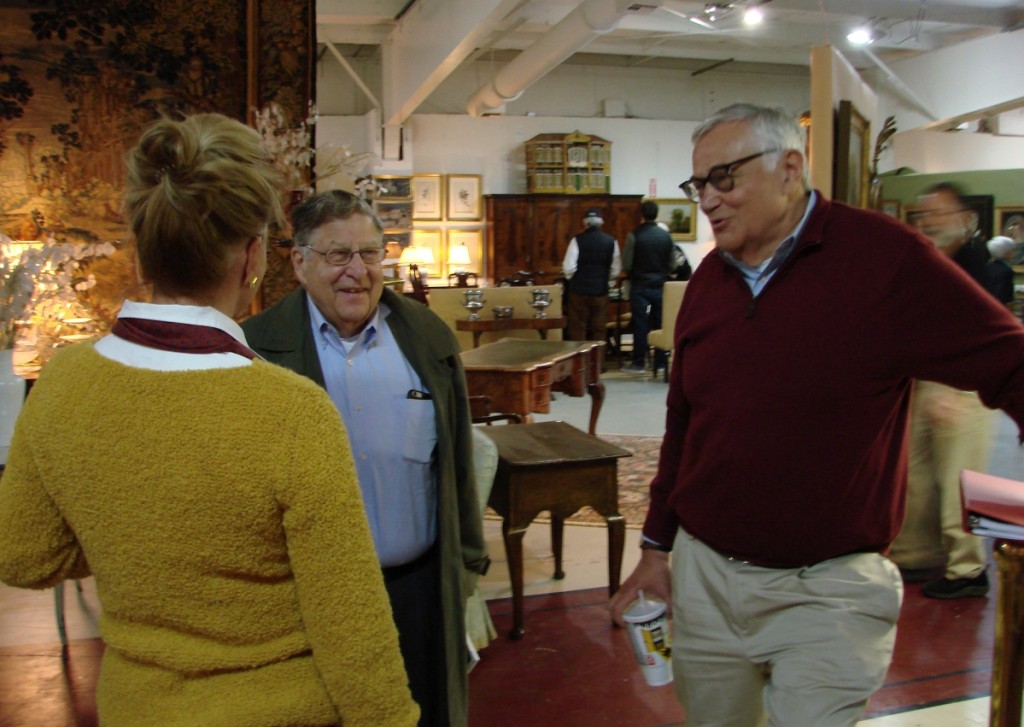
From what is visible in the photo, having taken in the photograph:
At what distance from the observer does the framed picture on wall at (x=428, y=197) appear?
588 inches

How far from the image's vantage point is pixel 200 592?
3.59ft

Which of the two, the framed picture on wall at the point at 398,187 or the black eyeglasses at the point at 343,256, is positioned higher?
the framed picture on wall at the point at 398,187

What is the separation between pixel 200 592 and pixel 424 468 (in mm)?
1120

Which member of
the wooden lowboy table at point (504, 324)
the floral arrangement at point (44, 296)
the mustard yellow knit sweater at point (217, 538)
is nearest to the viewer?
the mustard yellow knit sweater at point (217, 538)

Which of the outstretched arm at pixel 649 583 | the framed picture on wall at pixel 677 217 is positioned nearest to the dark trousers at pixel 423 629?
the outstretched arm at pixel 649 583

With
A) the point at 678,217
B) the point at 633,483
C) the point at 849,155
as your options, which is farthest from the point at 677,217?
the point at 849,155

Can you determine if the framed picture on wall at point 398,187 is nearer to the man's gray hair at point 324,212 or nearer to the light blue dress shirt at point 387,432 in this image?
the man's gray hair at point 324,212

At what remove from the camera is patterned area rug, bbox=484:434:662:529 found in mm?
5164

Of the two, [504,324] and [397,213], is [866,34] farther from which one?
[397,213]

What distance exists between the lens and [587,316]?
1052cm

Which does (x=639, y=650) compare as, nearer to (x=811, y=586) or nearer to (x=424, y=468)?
(x=811, y=586)

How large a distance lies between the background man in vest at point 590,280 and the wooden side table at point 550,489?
22.1 feet

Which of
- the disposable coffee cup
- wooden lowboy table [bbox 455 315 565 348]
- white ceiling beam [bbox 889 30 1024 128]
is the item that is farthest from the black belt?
white ceiling beam [bbox 889 30 1024 128]

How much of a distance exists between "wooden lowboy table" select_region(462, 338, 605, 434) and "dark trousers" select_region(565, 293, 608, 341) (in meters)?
4.54
